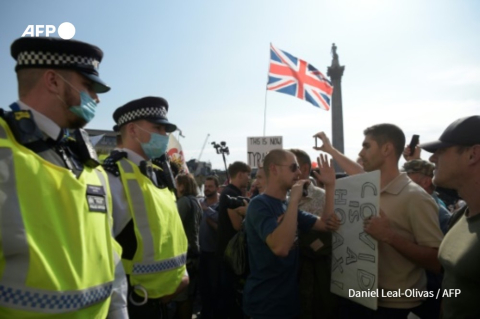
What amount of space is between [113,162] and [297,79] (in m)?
7.75

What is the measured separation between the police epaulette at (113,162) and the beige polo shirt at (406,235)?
6.82 feet

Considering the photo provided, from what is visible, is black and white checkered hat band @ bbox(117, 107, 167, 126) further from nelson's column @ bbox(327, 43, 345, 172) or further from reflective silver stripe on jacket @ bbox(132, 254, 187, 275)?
nelson's column @ bbox(327, 43, 345, 172)

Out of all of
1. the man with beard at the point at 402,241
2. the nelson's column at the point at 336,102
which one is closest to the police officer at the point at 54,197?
the man with beard at the point at 402,241

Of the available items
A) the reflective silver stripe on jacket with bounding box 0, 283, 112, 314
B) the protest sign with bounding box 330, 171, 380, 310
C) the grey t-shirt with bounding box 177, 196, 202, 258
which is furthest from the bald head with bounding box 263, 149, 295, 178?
the grey t-shirt with bounding box 177, 196, 202, 258

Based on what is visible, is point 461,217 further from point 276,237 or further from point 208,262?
point 208,262

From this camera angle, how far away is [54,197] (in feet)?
4.72

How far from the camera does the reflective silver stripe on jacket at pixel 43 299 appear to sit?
1.26 meters

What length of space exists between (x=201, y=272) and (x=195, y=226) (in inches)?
38.3

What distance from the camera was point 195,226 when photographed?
5059mm

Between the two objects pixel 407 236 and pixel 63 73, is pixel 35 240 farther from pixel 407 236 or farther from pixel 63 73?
pixel 407 236

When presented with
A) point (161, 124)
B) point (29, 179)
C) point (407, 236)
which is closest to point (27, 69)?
point (29, 179)

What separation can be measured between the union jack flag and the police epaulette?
21.9ft

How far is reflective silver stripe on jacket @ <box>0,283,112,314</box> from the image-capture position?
1.26 metres

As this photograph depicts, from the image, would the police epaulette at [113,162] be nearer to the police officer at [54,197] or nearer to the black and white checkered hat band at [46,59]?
the police officer at [54,197]
